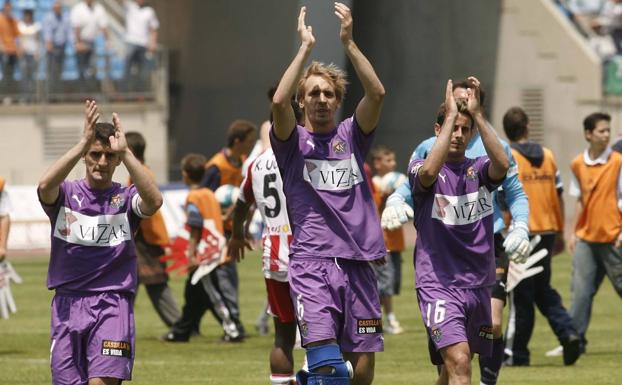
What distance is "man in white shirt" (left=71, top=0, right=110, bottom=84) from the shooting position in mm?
32625

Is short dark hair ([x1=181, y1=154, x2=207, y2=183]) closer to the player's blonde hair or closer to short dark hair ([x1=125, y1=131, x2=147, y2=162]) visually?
short dark hair ([x1=125, y1=131, x2=147, y2=162])

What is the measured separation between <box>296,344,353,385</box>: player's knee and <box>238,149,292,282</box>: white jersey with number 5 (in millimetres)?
2488

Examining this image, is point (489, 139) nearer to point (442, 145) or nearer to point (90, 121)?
point (442, 145)

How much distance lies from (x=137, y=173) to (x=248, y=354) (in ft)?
19.6

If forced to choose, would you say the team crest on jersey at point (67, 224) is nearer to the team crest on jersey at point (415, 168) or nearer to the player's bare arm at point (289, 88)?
the player's bare arm at point (289, 88)

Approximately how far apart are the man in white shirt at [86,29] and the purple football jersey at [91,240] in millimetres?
23979

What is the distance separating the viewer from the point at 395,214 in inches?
367

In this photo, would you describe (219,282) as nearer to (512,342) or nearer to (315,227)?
(512,342)

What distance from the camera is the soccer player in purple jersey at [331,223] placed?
29.3ft

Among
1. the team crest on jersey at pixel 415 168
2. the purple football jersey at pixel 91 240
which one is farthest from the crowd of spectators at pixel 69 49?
the team crest on jersey at pixel 415 168

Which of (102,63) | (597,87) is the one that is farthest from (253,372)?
(597,87)

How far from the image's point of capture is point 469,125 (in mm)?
9195

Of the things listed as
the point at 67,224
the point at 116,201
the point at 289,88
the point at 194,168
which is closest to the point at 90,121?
the point at 116,201

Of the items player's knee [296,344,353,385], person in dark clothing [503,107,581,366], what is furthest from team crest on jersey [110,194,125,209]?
person in dark clothing [503,107,581,366]
